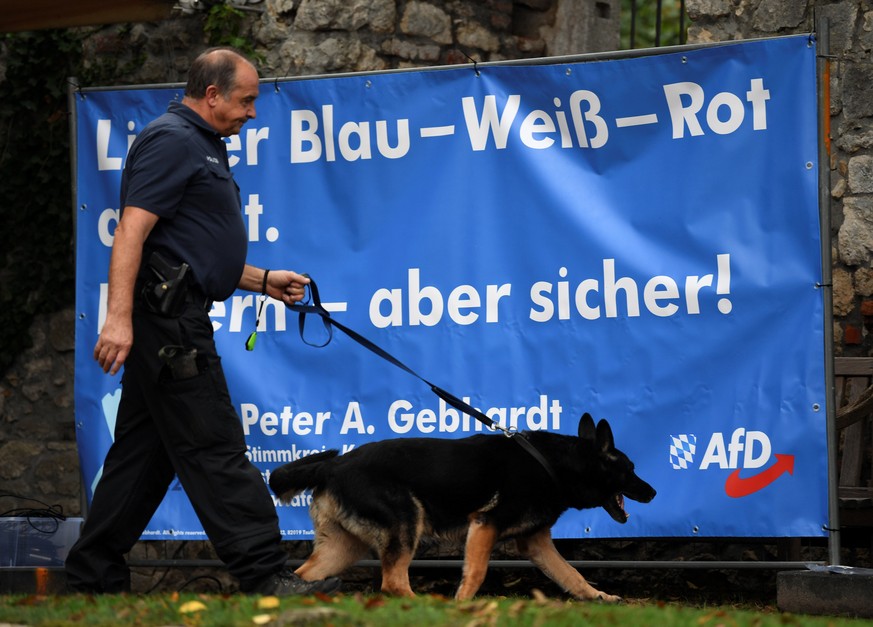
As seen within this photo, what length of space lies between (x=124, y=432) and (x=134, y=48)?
12.7ft

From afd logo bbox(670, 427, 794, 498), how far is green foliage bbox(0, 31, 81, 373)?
4408mm

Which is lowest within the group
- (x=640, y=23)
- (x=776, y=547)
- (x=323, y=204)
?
(x=776, y=547)

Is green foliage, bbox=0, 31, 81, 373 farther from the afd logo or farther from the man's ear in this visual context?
the afd logo

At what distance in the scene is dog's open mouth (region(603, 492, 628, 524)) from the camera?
19.8ft

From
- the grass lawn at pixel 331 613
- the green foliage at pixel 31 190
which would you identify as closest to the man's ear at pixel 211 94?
the grass lawn at pixel 331 613

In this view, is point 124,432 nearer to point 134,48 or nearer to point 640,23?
point 134,48

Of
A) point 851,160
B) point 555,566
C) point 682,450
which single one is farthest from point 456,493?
point 851,160

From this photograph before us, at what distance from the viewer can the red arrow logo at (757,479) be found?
5.80m

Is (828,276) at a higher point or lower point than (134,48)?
lower

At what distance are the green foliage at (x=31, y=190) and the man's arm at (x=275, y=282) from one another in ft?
10.4

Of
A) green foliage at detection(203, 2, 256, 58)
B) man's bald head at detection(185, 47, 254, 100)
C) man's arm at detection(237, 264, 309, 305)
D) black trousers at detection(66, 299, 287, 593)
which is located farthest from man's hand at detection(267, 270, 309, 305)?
green foliage at detection(203, 2, 256, 58)

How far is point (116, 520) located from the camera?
537 centimetres

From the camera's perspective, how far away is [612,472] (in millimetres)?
5949

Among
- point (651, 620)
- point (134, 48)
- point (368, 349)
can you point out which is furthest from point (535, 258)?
point (134, 48)
